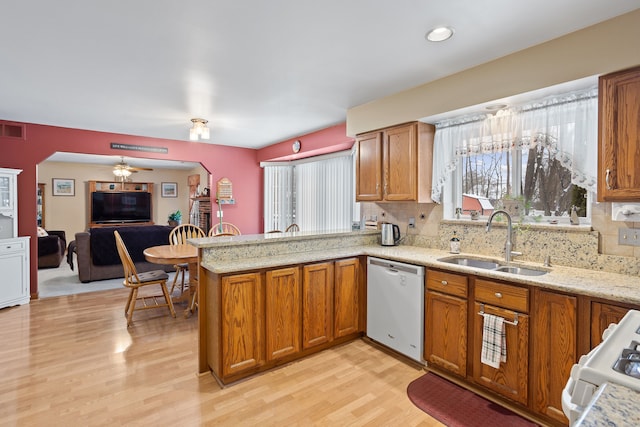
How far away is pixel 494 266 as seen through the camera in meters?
2.67

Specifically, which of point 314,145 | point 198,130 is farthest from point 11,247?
point 314,145

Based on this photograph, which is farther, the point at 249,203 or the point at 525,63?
the point at 249,203

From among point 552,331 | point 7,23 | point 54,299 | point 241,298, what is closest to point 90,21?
point 7,23

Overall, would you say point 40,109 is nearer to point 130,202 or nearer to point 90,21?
point 90,21

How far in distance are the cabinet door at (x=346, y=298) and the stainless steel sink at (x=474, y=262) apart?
31.9 inches

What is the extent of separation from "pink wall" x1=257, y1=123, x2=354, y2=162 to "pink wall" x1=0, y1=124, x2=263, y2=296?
1.76 feet

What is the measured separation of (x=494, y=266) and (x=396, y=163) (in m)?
1.29

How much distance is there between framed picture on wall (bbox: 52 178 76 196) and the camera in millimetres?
8305

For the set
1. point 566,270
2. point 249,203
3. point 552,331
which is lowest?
point 552,331

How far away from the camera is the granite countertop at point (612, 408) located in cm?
68

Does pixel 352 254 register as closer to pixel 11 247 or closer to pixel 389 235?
pixel 389 235

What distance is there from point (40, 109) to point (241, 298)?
3387 mm

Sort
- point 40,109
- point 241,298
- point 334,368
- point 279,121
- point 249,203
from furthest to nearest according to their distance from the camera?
point 249,203 < point 279,121 < point 40,109 < point 334,368 < point 241,298

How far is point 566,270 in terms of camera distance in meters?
2.24
